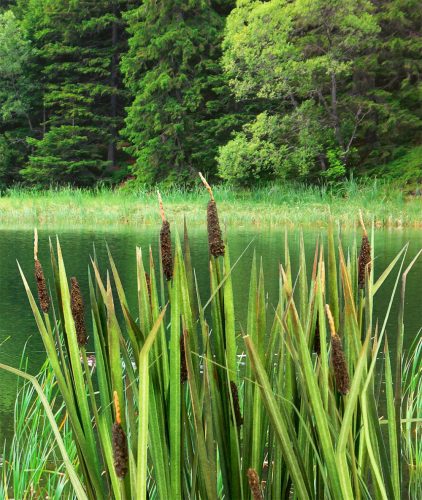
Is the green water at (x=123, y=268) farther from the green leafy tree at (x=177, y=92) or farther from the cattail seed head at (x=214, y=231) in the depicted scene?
the green leafy tree at (x=177, y=92)

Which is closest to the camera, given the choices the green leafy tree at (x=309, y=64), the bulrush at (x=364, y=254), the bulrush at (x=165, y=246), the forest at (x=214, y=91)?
the bulrush at (x=165, y=246)

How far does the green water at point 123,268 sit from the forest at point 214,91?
6044 millimetres

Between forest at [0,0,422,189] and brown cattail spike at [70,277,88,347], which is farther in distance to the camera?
forest at [0,0,422,189]

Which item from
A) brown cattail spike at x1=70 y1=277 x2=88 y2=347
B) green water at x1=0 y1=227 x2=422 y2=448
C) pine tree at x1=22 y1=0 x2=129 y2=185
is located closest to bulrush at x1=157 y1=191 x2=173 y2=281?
brown cattail spike at x1=70 y1=277 x2=88 y2=347

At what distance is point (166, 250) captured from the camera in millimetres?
1166

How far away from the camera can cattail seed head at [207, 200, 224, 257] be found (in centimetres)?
114

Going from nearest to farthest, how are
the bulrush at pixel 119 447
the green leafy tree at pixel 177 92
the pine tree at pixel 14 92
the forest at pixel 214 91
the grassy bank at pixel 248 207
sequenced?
1. the bulrush at pixel 119 447
2. the grassy bank at pixel 248 207
3. the forest at pixel 214 91
4. the green leafy tree at pixel 177 92
5. the pine tree at pixel 14 92

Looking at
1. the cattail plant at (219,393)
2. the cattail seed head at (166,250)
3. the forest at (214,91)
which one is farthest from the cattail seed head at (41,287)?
the forest at (214,91)

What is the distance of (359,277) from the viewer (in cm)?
142

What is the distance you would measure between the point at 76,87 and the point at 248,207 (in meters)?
13.3

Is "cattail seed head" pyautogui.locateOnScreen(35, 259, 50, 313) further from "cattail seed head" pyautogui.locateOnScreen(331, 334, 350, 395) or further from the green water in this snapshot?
the green water

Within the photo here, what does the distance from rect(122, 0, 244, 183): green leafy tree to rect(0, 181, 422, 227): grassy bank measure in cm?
416

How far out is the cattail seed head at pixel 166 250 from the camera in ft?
3.61

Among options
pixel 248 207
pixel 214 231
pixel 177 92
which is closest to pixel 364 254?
pixel 214 231
